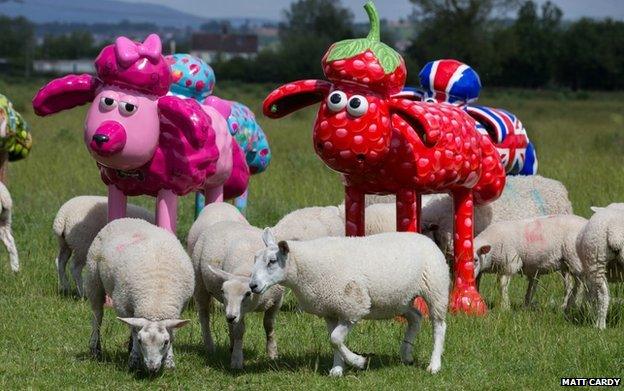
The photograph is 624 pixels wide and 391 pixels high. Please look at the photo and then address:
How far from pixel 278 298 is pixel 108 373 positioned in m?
1.15

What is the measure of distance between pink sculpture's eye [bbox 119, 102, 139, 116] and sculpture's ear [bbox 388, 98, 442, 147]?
73.6 inches

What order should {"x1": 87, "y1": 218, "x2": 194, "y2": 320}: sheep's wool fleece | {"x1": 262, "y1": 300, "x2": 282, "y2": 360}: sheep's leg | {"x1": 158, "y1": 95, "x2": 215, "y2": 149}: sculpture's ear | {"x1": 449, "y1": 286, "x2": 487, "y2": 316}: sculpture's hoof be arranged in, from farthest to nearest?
{"x1": 449, "y1": 286, "x2": 487, "y2": 316}: sculpture's hoof < {"x1": 158, "y1": 95, "x2": 215, "y2": 149}: sculpture's ear < {"x1": 262, "y1": 300, "x2": 282, "y2": 360}: sheep's leg < {"x1": 87, "y1": 218, "x2": 194, "y2": 320}: sheep's wool fleece

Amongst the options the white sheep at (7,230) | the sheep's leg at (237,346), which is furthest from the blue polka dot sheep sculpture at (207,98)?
the sheep's leg at (237,346)

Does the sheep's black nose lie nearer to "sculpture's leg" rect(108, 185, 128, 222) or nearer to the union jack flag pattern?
"sculpture's leg" rect(108, 185, 128, 222)

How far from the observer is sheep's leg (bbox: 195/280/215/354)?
25.7ft

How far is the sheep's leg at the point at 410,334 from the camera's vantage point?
7.34 metres

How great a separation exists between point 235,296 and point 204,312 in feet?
3.06

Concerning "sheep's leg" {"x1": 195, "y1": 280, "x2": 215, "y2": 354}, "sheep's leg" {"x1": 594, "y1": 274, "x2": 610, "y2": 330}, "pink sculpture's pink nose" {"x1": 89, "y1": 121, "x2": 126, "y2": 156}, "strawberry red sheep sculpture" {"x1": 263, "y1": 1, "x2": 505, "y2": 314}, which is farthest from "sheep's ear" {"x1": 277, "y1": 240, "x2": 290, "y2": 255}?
"sheep's leg" {"x1": 594, "y1": 274, "x2": 610, "y2": 330}

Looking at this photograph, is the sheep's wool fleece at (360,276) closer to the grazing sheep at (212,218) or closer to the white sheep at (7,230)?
the grazing sheep at (212,218)

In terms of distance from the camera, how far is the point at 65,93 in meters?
8.98

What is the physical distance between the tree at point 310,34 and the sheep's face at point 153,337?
44872 mm

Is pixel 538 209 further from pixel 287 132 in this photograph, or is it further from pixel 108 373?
pixel 287 132

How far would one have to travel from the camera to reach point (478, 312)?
29.3 feet

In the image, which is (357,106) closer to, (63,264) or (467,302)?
(467,302)
